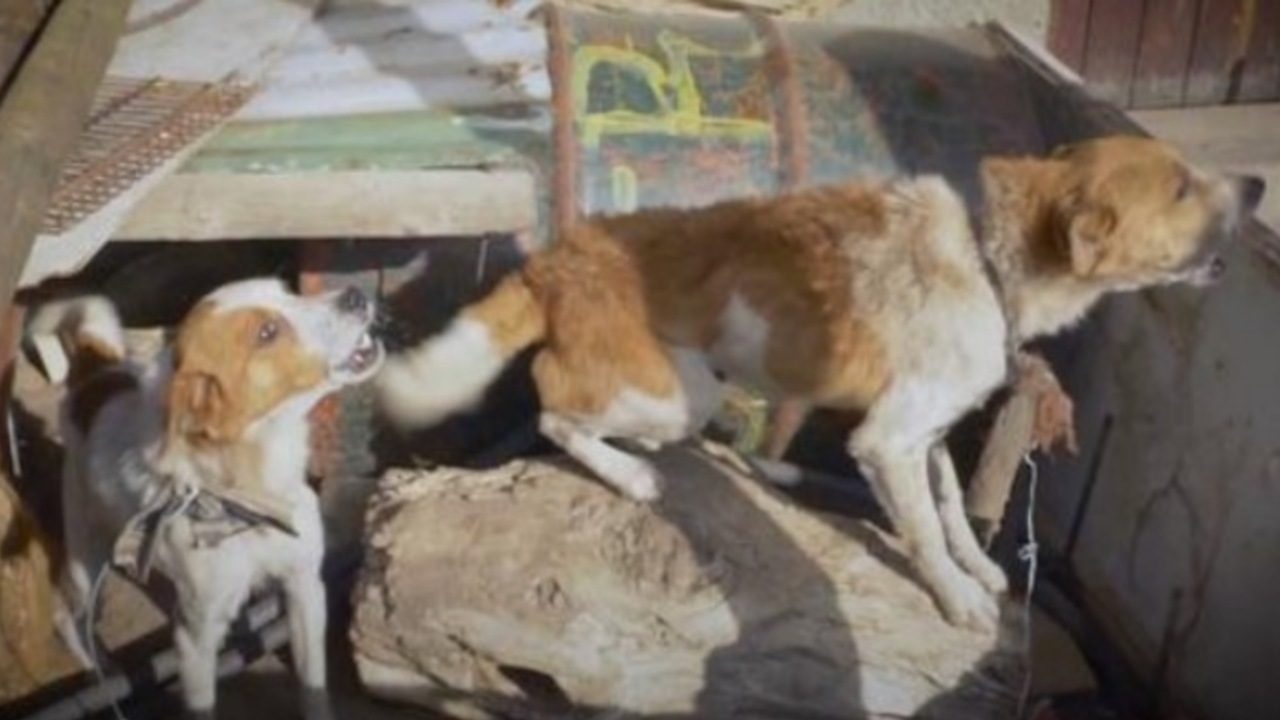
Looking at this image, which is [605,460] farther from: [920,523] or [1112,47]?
[1112,47]

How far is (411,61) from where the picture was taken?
17.7 feet

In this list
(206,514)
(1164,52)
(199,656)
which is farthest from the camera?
(1164,52)

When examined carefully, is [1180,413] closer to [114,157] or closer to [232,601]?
[232,601]

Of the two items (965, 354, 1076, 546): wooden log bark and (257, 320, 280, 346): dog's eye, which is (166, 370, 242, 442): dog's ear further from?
(965, 354, 1076, 546): wooden log bark

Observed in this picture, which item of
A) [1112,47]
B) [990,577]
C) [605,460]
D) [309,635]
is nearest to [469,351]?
[605,460]

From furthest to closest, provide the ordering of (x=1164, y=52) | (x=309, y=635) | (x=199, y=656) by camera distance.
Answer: (x=1164, y=52) < (x=309, y=635) < (x=199, y=656)

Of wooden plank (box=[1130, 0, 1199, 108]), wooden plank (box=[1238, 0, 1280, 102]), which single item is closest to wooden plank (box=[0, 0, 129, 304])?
wooden plank (box=[1130, 0, 1199, 108])

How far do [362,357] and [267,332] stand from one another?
308 mm

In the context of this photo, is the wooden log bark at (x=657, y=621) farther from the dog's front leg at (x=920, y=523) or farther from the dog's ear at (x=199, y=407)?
the dog's ear at (x=199, y=407)

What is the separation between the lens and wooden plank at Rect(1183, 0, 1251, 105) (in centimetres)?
752

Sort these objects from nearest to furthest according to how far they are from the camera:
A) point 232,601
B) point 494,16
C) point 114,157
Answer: point 232,601
point 114,157
point 494,16

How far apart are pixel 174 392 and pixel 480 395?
4.08ft

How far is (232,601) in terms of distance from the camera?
4.18 meters

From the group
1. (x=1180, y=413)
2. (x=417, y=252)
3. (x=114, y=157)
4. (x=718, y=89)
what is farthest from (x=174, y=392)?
(x=1180, y=413)
